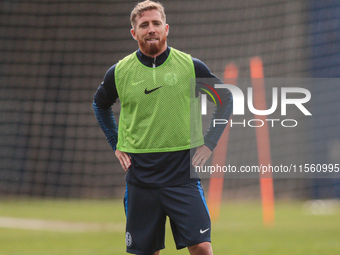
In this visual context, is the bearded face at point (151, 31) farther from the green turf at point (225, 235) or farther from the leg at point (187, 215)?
the green turf at point (225, 235)

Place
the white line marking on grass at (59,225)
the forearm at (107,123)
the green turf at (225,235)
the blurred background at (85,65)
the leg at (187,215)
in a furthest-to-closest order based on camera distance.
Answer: the blurred background at (85,65) → the white line marking on grass at (59,225) → the green turf at (225,235) → the forearm at (107,123) → the leg at (187,215)

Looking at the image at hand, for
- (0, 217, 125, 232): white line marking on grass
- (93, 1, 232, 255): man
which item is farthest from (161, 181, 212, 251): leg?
(0, 217, 125, 232): white line marking on grass

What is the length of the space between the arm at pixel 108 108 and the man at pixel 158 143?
0.03ft

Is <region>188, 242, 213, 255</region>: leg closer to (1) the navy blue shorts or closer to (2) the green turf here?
(1) the navy blue shorts

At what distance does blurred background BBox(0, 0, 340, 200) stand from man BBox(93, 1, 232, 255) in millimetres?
9441

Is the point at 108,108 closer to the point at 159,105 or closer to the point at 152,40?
the point at 159,105

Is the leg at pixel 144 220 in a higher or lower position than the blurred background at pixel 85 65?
lower

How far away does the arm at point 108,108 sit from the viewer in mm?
3650

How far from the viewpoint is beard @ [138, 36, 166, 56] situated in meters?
3.54

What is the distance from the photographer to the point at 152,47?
3.54 metres

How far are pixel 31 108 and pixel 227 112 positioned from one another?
1122 cm

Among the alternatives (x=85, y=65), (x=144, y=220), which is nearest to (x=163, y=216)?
(x=144, y=220)

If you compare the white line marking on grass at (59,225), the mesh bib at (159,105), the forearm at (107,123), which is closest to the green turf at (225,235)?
the white line marking on grass at (59,225)

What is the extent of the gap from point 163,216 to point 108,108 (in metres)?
0.80
